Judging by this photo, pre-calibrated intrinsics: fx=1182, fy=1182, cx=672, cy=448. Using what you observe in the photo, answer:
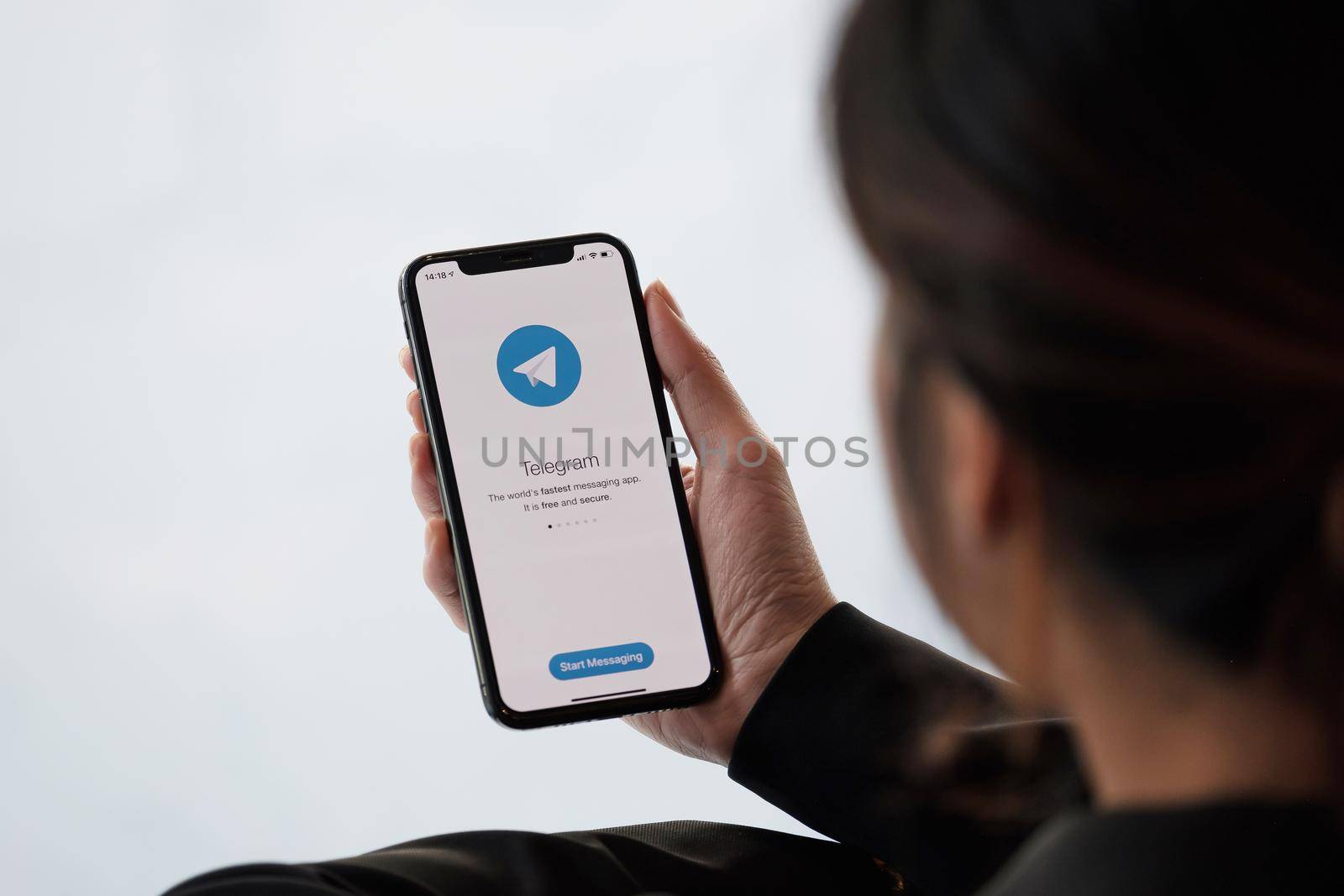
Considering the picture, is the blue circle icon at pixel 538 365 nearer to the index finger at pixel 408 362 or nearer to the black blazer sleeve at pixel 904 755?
the index finger at pixel 408 362

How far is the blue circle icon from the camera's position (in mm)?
1100

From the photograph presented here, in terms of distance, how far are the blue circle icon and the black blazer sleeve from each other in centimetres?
34

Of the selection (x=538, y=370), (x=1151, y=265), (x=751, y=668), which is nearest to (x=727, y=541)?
(x=751, y=668)

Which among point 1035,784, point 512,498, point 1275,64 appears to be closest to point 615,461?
point 512,498

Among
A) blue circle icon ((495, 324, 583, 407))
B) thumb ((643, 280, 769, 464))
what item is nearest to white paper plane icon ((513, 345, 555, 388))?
blue circle icon ((495, 324, 583, 407))

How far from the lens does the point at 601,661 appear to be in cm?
106

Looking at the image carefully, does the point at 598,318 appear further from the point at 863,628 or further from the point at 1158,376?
the point at 1158,376

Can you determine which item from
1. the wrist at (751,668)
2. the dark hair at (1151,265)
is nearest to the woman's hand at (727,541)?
the wrist at (751,668)

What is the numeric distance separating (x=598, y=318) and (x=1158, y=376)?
770 mm

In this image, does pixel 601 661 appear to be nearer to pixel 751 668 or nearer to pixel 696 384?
pixel 751 668

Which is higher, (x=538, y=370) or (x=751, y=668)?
(x=538, y=370)

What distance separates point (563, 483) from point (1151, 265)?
29.3 inches

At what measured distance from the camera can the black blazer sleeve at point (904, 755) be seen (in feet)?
2.64

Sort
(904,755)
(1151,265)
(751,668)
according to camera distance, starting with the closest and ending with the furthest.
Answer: (1151,265)
(904,755)
(751,668)
